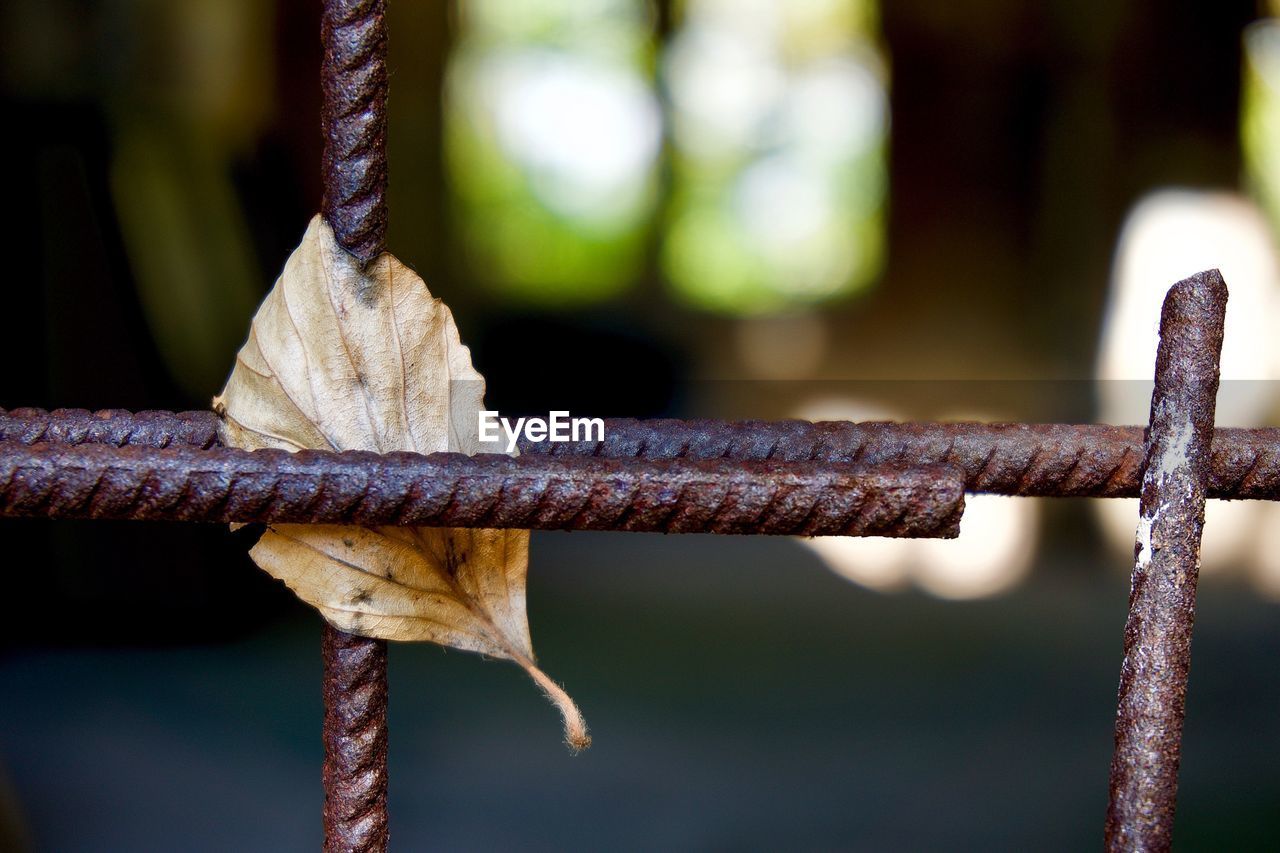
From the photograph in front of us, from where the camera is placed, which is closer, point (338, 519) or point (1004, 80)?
point (338, 519)

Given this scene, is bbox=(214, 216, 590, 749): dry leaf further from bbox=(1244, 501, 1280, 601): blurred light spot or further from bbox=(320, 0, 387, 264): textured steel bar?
bbox=(1244, 501, 1280, 601): blurred light spot

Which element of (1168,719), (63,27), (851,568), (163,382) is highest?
(63,27)

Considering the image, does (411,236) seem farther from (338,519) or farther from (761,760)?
(338,519)

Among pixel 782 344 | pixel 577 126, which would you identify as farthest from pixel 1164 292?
pixel 577 126

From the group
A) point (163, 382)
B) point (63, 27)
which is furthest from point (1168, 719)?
point (63, 27)

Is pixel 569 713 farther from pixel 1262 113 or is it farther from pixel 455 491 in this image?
pixel 1262 113
